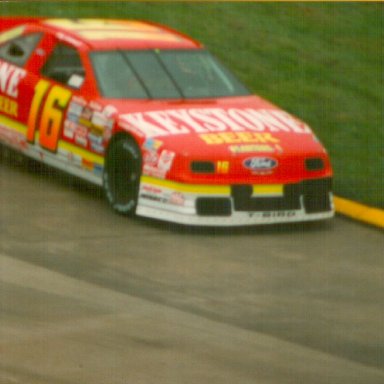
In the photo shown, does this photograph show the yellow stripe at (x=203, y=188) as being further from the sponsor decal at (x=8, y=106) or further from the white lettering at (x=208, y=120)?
the sponsor decal at (x=8, y=106)

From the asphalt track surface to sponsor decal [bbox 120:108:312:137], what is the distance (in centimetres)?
86

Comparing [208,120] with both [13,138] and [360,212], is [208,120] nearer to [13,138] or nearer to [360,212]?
[360,212]

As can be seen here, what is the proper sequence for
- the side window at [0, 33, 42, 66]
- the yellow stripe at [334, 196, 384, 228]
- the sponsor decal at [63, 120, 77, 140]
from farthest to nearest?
the side window at [0, 33, 42, 66]
the sponsor decal at [63, 120, 77, 140]
the yellow stripe at [334, 196, 384, 228]

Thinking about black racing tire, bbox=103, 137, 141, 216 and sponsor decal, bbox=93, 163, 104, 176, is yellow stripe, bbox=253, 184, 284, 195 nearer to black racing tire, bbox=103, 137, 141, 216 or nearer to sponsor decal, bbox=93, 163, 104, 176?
black racing tire, bbox=103, 137, 141, 216

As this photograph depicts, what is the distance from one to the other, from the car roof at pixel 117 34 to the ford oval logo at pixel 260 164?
86.0 inches

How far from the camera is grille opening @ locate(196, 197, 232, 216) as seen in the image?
41.0ft

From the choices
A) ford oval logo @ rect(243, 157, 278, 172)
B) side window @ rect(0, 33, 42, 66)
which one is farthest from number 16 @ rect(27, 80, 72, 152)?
ford oval logo @ rect(243, 157, 278, 172)

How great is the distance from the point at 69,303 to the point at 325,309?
1.80 metres

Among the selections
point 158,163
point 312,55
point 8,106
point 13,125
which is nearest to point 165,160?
point 158,163

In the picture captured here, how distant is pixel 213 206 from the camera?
41.1ft

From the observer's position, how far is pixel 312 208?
12859mm

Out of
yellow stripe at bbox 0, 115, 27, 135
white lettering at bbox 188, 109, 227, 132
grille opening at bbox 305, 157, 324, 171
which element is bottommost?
yellow stripe at bbox 0, 115, 27, 135

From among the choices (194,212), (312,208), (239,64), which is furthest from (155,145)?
(239,64)

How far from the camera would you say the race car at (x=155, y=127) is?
12.5 m
